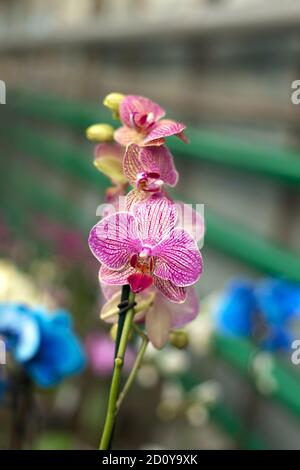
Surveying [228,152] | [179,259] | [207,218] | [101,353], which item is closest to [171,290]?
[179,259]

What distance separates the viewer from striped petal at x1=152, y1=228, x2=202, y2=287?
0.42 m

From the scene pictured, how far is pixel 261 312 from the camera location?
103 centimetres

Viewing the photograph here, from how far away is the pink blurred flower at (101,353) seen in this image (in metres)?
1.60

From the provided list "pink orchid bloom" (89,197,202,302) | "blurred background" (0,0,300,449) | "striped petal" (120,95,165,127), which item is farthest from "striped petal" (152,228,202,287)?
"blurred background" (0,0,300,449)

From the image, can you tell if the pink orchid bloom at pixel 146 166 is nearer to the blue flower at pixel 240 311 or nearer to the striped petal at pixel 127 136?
the striped petal at pixel 127 136

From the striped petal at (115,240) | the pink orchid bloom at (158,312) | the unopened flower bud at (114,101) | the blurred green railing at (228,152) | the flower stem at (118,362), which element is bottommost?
the flower stem at (118,362)

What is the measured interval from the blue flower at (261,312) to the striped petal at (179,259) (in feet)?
1.99

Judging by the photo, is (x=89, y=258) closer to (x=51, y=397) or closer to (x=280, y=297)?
(x=51, y=397)

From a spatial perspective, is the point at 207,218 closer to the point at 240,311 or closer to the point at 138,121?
the point at 240,311

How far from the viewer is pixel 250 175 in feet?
6.14

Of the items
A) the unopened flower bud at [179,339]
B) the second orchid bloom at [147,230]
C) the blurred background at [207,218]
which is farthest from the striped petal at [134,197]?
the blurred background at [207,218]

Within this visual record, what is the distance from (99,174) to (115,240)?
2.10 meters

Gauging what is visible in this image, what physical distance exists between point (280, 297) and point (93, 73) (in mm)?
2117

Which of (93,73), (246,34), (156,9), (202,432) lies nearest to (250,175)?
(246,34)
